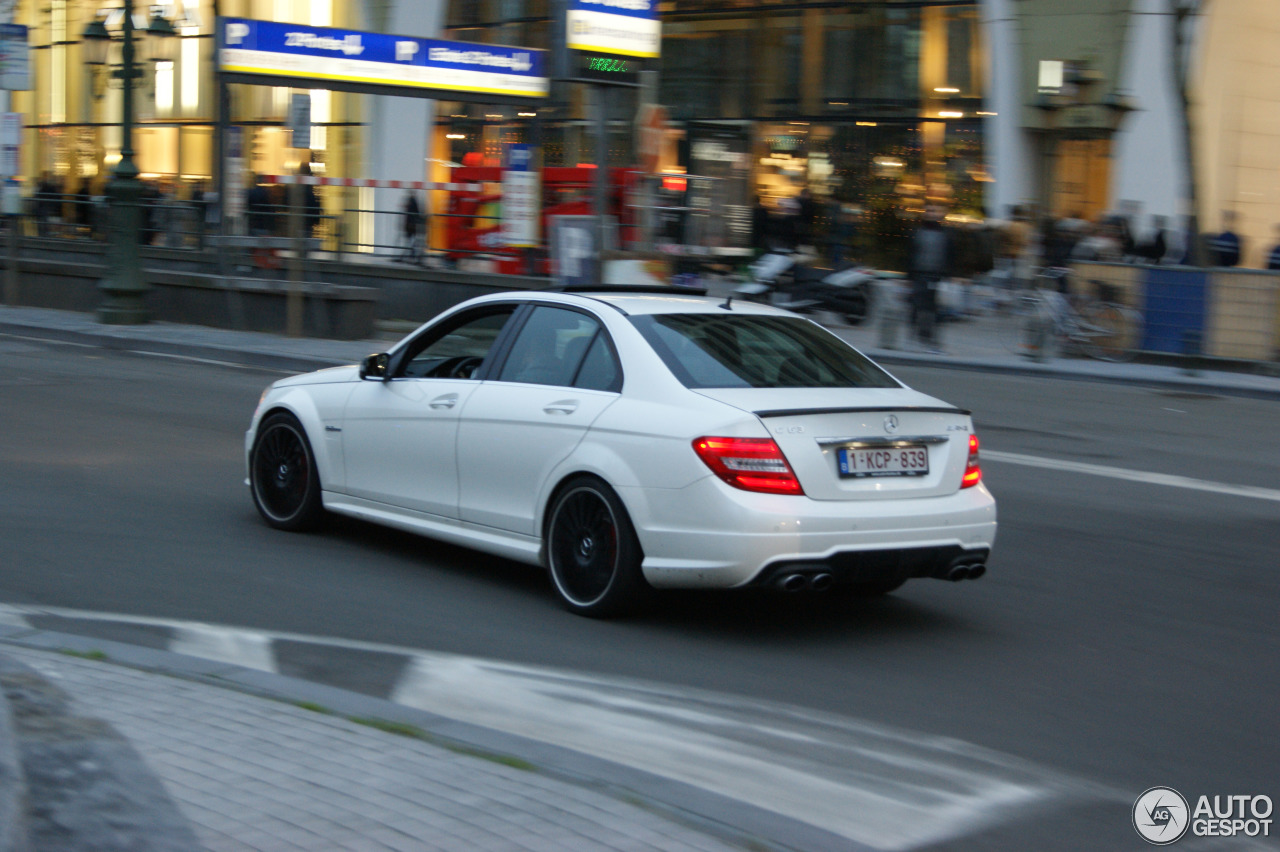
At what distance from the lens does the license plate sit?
6031 mm

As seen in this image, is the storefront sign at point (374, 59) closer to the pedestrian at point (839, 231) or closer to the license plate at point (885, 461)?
the pedestrian at point (839, 231)

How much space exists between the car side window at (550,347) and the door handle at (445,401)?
0.25 meters

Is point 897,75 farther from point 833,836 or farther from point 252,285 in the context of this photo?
point 833,836

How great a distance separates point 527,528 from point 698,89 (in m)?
26.7

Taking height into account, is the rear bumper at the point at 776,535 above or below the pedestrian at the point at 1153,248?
below

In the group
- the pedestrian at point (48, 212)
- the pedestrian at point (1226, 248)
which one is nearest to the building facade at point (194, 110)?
the pedestrian at point (48, 212)

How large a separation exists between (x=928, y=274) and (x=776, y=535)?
1565 cm

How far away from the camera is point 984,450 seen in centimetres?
1207

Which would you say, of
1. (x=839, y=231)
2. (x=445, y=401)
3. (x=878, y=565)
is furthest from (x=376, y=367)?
(x=839, y=231)

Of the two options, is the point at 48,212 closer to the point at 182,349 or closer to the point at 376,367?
the point at 182,349

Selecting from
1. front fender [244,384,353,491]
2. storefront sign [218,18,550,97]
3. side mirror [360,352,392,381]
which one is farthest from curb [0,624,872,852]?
storefront sign [218,18,550,97]

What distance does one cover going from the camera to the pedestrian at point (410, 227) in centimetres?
2455

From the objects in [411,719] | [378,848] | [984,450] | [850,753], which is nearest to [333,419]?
[411,719]

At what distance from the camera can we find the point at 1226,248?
79.0ft
